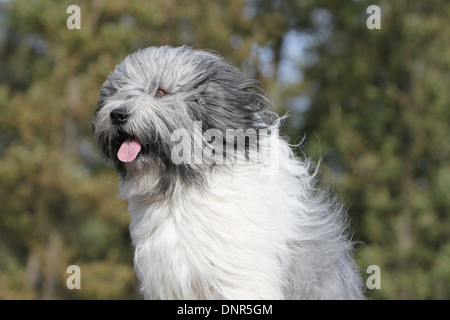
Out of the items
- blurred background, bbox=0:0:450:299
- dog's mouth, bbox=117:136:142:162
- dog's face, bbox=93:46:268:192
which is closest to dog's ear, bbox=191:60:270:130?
dog's face, bbox=93:46:268:192

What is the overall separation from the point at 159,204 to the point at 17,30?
12.7 metres

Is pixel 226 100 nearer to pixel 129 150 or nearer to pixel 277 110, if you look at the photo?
pixel 129 150

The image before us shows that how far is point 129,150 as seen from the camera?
3.56 m

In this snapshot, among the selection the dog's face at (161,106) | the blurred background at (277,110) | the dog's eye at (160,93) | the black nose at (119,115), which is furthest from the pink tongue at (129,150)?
the blurred background at (277,110)

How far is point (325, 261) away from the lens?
146 inches

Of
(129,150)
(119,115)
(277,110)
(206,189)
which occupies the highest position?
(277,110)

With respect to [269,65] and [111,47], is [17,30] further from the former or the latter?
[269,65]

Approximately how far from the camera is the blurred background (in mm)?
11508

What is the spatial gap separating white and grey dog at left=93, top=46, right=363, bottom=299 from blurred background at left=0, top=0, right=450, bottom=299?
6576 millimetres

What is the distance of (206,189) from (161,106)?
0.55 m

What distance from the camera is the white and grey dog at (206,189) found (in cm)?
345
